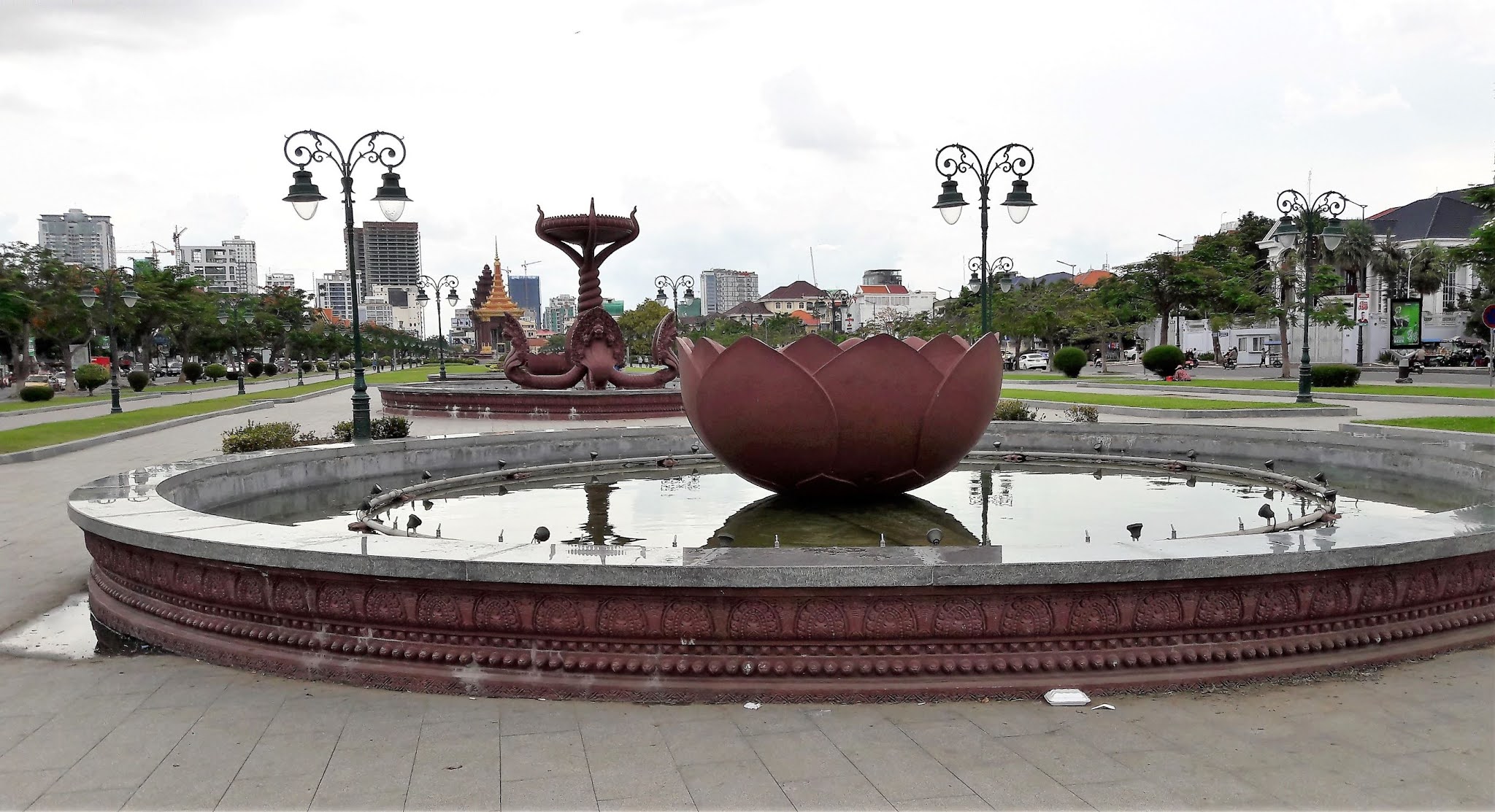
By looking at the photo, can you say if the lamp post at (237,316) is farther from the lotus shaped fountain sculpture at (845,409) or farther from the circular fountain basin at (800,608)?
the circular fountain basin at (800,608)

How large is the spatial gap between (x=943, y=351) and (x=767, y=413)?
1524 mm

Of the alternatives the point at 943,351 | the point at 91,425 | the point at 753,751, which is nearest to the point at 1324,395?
the point at 943,351

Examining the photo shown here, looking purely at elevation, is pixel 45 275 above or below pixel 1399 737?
above

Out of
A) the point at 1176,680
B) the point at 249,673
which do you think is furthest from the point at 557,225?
the point at 1176,680

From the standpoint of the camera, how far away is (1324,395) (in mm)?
26703

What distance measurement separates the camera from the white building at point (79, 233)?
141 meters

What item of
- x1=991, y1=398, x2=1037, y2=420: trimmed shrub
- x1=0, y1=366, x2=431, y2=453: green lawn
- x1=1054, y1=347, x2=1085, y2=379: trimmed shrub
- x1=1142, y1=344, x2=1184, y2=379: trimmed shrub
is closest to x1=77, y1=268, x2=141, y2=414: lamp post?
x1=0, y1=366, x2=431, y2=453: green lawn

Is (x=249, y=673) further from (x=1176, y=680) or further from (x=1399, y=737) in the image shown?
(x=1399, y=737)

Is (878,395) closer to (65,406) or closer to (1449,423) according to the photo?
(1449,423)

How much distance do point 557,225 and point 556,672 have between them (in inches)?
714

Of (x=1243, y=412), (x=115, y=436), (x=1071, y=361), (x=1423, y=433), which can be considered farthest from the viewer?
(x=1071, y=361)

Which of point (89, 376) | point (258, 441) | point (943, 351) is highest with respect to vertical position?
point (943, 351)

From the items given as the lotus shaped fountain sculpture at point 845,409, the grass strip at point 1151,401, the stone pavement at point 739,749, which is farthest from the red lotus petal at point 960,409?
the grass strip at point 1151,401

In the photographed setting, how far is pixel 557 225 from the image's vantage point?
2181 centimetres
